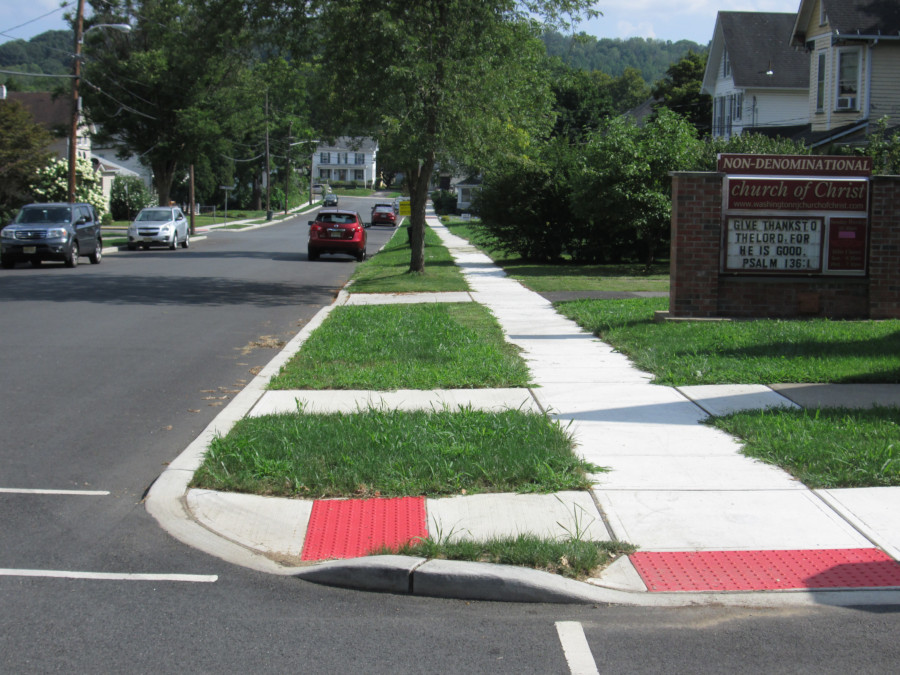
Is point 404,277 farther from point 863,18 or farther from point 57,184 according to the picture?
point 57,184

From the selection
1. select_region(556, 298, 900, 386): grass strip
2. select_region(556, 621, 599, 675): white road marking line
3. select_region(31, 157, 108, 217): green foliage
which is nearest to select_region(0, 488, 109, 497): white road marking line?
select_region(556, 621, 599, 675): white road marking line

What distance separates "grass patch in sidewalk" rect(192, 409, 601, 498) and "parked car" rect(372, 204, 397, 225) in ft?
199

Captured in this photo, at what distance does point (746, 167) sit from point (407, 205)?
18375 millimetres

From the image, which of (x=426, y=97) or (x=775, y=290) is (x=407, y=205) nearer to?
(x=426, y=97)

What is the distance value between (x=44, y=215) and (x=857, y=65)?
26.1m

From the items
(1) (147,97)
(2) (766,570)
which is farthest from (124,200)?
(2) (766,570)

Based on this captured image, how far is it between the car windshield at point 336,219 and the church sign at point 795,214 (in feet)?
64.3

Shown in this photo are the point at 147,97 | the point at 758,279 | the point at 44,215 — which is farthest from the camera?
the point at 147,97

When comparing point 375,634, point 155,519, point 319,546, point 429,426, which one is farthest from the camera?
point 429,426

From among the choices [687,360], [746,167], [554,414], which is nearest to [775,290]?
[746,167]

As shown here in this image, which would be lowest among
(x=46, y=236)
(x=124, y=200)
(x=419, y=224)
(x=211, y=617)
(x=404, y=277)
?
(x=211, y=617)

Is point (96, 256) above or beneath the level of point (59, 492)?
above

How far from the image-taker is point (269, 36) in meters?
21.3

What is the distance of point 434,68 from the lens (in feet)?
63.4
